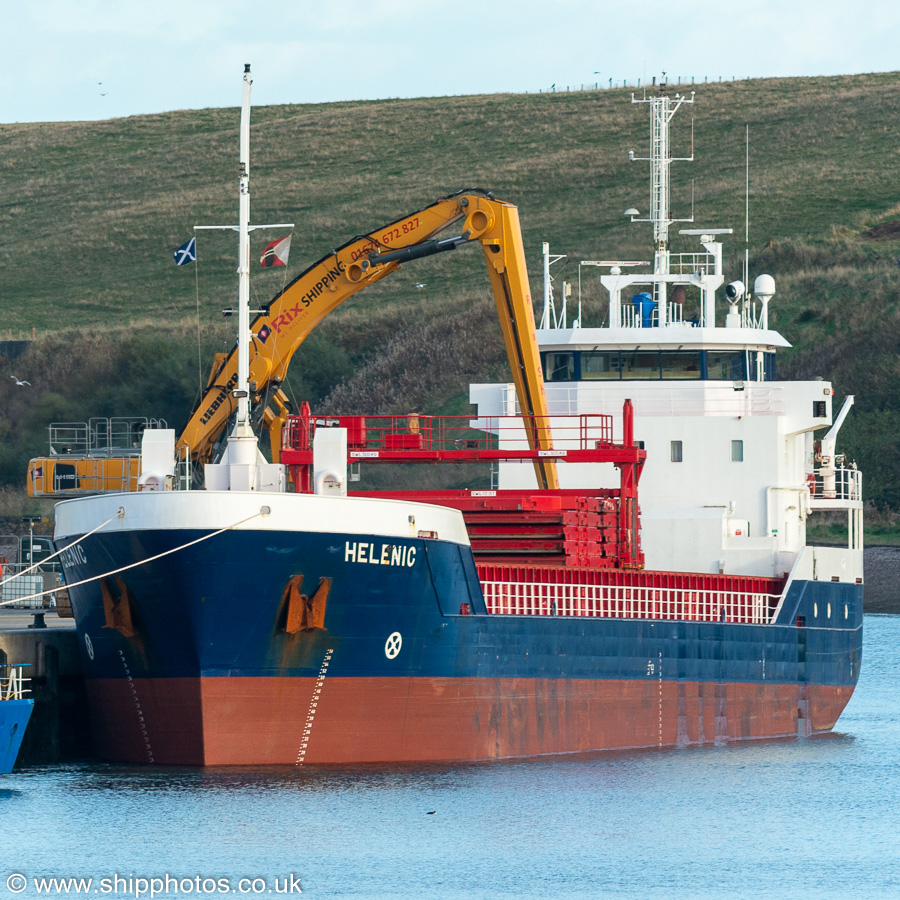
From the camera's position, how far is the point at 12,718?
25938 mm

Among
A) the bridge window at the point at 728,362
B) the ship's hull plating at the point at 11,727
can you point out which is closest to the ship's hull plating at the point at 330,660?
the ship's hull plating at the point at 11,727

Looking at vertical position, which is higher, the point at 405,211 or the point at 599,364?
the point at 405,211

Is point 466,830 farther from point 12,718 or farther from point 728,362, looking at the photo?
point 728,362

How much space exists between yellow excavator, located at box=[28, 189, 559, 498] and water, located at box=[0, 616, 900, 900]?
23.7 feet

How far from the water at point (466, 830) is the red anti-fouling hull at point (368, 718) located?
1.24 feet

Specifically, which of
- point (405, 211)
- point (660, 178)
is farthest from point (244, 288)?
point (405, 211)

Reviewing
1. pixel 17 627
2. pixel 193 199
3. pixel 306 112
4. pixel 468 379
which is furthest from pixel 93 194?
pixel 17 627

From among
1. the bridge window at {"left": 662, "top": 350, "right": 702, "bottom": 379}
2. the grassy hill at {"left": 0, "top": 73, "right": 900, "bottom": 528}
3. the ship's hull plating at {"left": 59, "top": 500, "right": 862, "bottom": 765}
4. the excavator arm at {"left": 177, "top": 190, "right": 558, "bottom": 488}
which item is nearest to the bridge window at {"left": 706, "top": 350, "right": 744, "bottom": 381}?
the bridge window at {"left": 662, "top": 350, "right": 702, "bottom": 379}

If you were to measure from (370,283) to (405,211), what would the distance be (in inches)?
2659

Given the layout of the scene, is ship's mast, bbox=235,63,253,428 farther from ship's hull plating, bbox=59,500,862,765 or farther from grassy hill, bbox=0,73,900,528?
grassy hill, bbox=0,73,900,528

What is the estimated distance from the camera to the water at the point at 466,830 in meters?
21.7

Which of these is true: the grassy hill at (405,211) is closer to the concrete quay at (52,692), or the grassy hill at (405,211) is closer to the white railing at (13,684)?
the concrete quay at (52,692)

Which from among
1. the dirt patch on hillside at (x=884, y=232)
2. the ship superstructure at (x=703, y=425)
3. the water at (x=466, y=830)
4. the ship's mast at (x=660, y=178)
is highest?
the dirt patch on hillside at (x=884, y=232)

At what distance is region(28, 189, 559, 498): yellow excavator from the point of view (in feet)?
107
